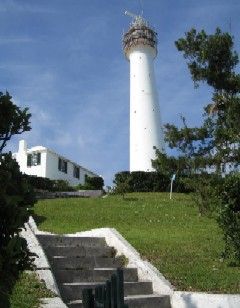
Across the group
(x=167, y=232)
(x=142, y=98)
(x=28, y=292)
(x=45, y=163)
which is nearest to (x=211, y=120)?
(x=167, y=232)

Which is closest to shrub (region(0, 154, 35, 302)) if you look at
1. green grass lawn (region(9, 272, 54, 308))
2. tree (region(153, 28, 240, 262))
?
green grass lawn (region(9, 272, 54, 308))

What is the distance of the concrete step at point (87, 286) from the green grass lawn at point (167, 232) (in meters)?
0.44

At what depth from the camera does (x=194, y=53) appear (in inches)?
905

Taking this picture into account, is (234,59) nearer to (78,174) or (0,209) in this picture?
(0,209)

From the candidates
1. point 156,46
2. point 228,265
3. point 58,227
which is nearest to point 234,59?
point 58,227

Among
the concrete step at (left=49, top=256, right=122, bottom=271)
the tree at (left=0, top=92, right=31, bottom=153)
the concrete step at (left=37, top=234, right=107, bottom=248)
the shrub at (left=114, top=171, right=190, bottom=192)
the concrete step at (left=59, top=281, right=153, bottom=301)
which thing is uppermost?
the shrub at (left=114, top=171, right=190, bottom=192)

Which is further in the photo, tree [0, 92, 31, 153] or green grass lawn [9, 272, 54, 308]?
green grass lawn [9, 272, 54, 308]

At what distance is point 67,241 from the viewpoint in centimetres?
1220

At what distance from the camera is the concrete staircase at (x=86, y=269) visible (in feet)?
31.4

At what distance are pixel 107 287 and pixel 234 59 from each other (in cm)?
2008

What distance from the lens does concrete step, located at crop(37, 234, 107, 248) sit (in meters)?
12.0

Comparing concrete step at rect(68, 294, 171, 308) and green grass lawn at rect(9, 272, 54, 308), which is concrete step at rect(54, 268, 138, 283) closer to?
concrete step at rect(68, 294, 171, 308)

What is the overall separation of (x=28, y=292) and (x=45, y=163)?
50.4 metres

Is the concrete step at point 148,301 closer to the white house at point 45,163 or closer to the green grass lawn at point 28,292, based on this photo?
the green grass lawn at point 28,292
